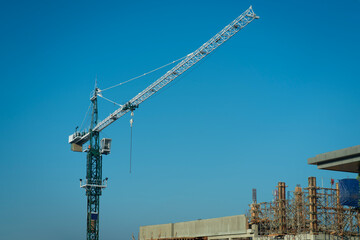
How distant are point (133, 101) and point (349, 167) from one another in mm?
98259

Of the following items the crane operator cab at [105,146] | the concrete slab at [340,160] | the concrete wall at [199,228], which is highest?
the crane operator cab at [105,146]

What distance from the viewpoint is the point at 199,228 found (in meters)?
94.1

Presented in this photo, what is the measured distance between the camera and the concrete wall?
8538 cm

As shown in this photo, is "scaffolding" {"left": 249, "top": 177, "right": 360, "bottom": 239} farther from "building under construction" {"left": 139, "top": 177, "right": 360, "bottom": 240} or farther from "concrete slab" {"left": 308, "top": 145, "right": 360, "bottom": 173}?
"concrete slab" {"left": 308, "top": 145, "right": 360, "bottom": 173}

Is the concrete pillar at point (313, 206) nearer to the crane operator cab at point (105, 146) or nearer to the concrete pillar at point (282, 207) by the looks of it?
the concrete pillar at point (282, 207)

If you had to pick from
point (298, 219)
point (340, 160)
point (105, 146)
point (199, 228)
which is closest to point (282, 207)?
point (298, 219)

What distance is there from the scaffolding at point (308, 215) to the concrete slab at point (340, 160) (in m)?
39.0

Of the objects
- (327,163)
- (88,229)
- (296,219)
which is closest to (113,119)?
(88,229)

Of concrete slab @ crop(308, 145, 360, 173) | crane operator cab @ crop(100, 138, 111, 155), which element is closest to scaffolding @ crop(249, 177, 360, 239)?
concrete slab @ crop(308, 145, 360, 173)

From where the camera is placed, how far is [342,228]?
78688 millimetres

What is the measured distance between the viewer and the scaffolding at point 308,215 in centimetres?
7688

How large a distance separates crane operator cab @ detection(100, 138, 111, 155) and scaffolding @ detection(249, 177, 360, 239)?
193 feet

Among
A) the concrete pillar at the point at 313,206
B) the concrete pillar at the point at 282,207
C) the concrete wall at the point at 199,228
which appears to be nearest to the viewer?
the concrete pillar at the point at 313,206

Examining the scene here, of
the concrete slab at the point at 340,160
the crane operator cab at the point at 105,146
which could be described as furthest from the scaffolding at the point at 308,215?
the crane operator cab at the point at 105,146
